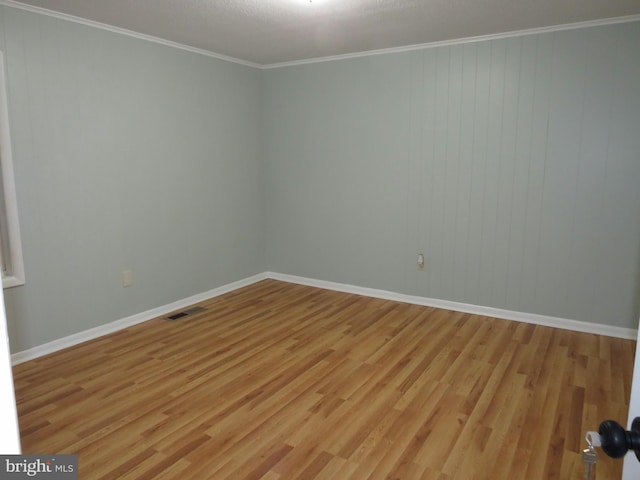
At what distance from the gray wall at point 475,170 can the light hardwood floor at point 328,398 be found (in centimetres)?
50

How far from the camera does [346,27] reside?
3.54 m

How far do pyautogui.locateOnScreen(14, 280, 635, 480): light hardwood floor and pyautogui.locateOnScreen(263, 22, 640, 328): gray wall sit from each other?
0.50 metres

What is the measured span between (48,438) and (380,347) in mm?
2193

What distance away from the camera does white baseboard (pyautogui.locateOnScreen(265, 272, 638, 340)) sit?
12.0 ft

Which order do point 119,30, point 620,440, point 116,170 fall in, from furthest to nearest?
point 116,170 < point 119,30 < point 620,440

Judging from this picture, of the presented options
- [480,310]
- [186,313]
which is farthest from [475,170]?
[186,313]

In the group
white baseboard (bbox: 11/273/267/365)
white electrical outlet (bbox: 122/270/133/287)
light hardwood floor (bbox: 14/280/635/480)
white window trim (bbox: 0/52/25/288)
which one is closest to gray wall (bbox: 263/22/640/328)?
light hardwood floor (bbox: 14/280/635/480)

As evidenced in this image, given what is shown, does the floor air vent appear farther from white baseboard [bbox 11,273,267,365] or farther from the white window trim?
the white window trim

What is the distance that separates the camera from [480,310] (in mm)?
4156

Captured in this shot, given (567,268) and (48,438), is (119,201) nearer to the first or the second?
(48,438)

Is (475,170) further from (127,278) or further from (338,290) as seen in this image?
(127,278)

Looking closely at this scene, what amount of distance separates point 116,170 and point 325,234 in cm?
221

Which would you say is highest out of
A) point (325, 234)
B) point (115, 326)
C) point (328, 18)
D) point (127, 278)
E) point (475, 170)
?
point (328, 18)

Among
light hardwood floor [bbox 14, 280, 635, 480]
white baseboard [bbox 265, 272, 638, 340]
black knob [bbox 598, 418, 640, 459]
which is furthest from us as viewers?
white baseboard [bbox 265, 272, 638, 340]
